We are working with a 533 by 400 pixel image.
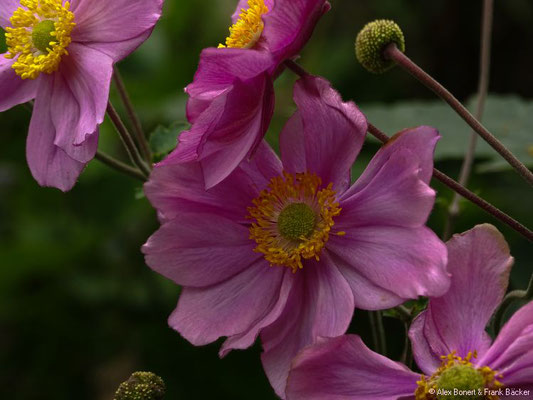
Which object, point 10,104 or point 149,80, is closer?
point 10,104

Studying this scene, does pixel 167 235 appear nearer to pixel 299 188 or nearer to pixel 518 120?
pixel 299 188

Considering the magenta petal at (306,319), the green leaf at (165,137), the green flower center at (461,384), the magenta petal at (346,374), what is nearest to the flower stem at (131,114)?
the green leaf at (165,137)

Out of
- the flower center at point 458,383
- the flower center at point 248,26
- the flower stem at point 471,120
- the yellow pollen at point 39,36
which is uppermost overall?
the flower stem at point 471,120

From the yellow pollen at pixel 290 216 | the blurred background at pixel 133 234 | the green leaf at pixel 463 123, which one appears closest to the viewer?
the yellow pollen at pixel 290 216

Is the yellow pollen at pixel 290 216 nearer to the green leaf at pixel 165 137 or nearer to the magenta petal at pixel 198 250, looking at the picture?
the magenta petal at pixel 198 250

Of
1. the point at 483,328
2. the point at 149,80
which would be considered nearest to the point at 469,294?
the point at 483,328

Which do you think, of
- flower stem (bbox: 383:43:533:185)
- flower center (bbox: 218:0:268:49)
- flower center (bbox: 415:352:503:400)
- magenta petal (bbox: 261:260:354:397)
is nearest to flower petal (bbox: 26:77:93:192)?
flower center (bbox: 218:0:268:49)

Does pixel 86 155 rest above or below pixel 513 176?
above

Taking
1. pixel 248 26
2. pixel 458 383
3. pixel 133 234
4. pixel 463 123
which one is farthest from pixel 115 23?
pixel 133 234
